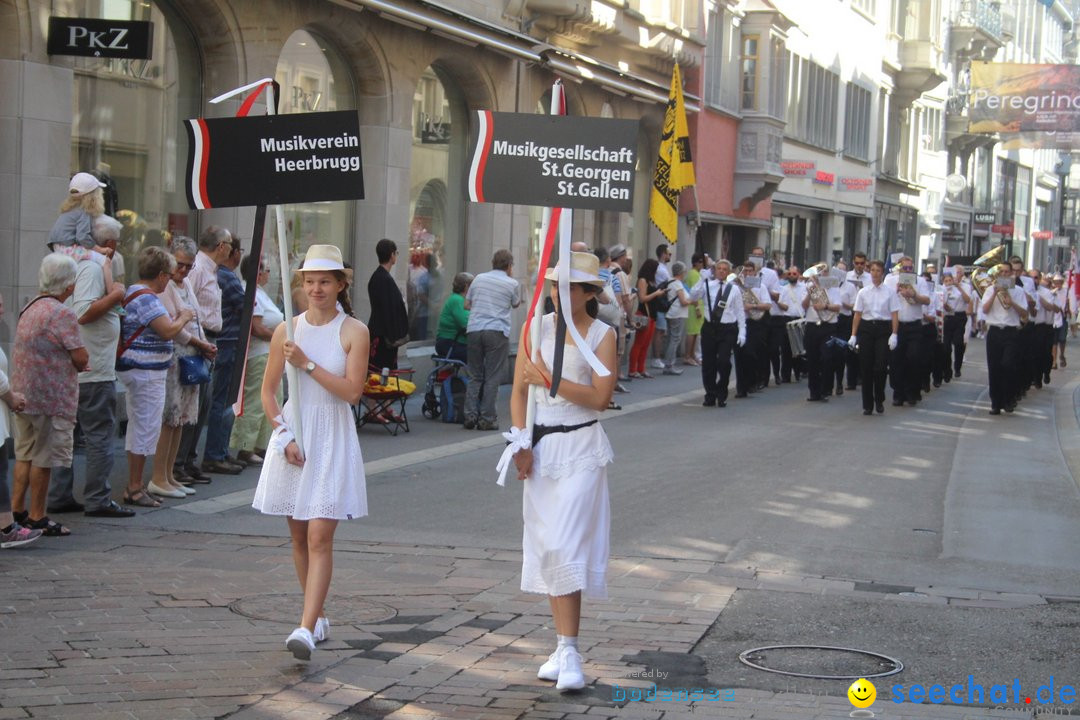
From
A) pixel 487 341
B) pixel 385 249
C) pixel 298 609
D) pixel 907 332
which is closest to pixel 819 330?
pixel 907 332

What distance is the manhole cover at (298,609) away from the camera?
292 inches

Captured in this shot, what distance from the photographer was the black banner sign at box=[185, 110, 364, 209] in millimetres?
7234

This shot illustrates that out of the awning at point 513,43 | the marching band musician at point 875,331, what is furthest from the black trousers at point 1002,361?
the awning at point 513,43

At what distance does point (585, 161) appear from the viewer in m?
6.87

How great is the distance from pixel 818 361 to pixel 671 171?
134 inches

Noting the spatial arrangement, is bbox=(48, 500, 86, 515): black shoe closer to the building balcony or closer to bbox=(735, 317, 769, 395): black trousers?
bbox=(735, 317, 769, 395): black trousers

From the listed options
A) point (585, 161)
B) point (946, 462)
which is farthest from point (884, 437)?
point (585, 161)

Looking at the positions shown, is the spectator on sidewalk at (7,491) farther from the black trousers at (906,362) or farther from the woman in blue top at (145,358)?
the black trousers at (906,362)

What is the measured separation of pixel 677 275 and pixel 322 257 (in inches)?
718

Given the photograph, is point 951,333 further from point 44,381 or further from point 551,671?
point 551,671

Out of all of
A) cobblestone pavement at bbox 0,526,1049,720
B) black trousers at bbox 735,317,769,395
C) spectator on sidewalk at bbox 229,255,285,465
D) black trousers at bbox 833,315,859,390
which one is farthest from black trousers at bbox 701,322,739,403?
cobblestone pavement at bbox 0,526,1049,720

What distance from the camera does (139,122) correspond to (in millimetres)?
15047

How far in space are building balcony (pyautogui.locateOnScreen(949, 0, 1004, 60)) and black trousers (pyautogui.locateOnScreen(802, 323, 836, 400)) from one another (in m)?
37.2

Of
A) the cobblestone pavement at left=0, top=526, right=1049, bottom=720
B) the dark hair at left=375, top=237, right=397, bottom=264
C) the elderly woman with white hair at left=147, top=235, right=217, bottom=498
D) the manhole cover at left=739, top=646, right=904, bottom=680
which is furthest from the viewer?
the dark hair at left=375, top=237, right=397, bottom=264
